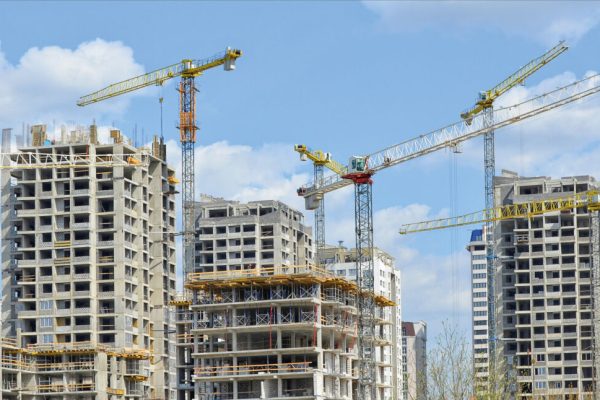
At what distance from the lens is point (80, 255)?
631 feet

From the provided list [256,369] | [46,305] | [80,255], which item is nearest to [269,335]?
[256,369]

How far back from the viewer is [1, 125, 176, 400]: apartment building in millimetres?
187625

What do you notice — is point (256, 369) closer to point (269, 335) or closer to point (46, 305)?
point (269, 335)

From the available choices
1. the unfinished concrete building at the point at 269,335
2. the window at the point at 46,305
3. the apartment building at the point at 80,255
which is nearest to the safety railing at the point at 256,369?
the unfinished concrete building at the point at 269,335

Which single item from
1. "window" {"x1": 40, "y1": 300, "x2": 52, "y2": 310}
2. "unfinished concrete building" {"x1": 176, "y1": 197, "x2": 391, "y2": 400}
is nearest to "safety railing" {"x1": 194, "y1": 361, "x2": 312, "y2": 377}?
"unfinished concrete building" {"x1": 176, "y1": 197, "x2": 391, "y2": 400}

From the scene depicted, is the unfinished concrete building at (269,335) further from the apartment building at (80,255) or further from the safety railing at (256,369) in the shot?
the apartment building at (80,255)

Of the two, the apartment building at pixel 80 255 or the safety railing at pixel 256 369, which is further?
the apartment building at pixel 80 255

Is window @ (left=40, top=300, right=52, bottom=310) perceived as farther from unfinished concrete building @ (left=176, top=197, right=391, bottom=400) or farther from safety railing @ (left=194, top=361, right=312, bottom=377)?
safety railing @ (left=194, top=361, right=312, bottom=377)

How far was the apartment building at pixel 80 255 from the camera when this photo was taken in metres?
188

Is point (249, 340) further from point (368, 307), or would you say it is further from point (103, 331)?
point (103, 331)

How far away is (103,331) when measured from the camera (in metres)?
188

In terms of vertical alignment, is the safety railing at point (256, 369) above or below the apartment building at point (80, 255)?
below

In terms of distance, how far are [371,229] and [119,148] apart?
42.8 meters

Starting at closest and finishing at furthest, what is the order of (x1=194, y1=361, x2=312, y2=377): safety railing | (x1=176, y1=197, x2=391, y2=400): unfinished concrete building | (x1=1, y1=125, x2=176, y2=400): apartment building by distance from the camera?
(x1=194, y1=361, x2=312, y2=377): safety railing, (x1=176, y1=197, x2=391, y2=400): unfinished concrete building, (x1=1, y1=125, x2=176, y2=400): apartment building
